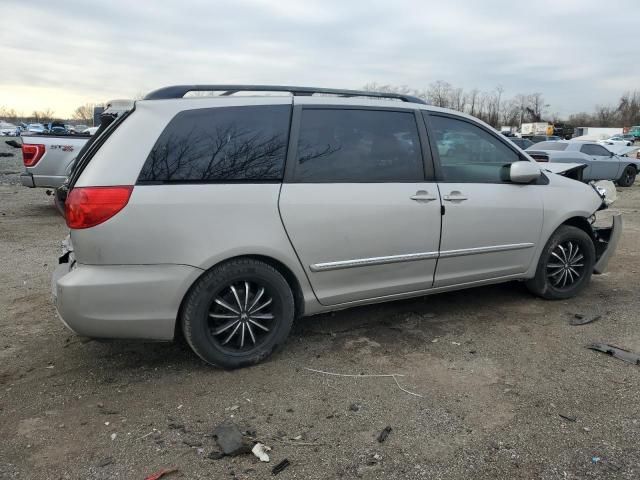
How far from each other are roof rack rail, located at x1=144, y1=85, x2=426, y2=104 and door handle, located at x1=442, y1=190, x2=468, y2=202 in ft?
2.75

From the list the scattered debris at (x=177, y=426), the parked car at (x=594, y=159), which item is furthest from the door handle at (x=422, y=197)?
the parked car at (x=594, y=159)

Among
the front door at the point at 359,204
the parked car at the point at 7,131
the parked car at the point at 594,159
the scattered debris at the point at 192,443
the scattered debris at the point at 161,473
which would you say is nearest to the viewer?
the scattered debris at the point at 161,473

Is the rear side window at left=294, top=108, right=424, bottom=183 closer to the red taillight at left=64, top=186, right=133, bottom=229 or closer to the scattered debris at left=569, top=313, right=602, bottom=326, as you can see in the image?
the red taillight at left=64, top=186, right=133, bottom=229

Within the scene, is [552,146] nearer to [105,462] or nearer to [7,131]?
[105,462]

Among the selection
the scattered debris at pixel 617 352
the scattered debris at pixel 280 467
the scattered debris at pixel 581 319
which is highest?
the scattered debris at pixel 581 319

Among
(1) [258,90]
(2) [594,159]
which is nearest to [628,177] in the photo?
(2) [594,159]

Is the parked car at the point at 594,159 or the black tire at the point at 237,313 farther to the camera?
the parked car at the point at 594,159

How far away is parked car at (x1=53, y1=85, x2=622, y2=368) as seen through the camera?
3107 millimetres

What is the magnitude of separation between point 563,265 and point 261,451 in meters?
3.47

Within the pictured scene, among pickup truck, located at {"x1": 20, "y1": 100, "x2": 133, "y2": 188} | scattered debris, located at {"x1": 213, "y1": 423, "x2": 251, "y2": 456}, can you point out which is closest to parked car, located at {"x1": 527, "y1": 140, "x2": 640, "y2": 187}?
pickup truck, located at {"x1": 20, "y1": 100, "x2": 133, "y2": 188}

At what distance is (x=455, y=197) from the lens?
4043 millimetres

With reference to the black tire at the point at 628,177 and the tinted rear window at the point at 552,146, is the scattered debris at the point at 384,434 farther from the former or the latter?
the black tire at the point at 628,177

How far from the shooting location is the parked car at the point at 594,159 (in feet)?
54.0

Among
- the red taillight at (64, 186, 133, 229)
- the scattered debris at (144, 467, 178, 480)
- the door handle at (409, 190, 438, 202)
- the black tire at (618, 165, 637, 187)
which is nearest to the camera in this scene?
the scattered debris at (144, 467, 178, 480)
